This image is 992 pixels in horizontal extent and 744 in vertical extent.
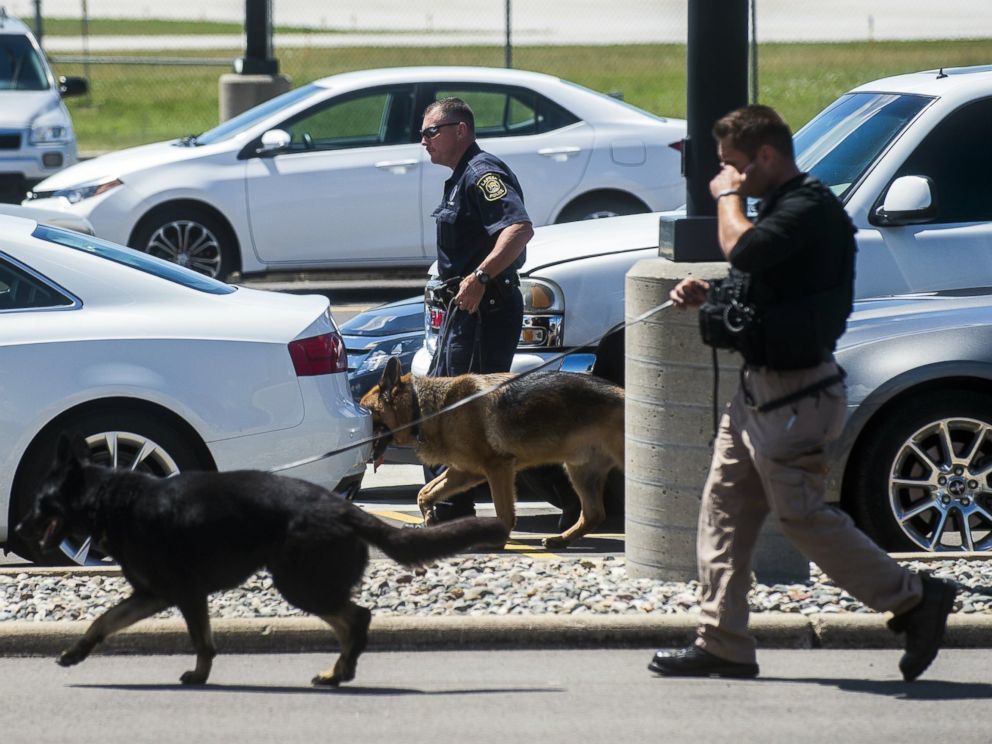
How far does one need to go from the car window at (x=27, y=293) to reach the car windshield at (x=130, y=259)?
238 mm

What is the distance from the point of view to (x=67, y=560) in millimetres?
6758

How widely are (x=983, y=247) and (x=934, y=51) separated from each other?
31.2 metres

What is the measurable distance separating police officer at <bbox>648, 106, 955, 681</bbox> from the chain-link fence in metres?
12.2

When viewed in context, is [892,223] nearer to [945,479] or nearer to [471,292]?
[945,479]

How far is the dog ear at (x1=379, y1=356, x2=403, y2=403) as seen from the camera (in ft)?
23.9

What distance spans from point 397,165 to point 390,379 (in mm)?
6761

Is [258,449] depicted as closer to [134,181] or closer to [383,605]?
[383,605]

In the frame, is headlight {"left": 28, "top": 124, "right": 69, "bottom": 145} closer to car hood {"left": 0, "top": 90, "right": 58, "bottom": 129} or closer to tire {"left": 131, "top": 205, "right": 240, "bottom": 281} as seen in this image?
car hood {"left": 0, "top": 90, "right": 58, "bottom": 129}

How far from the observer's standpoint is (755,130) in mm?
4863

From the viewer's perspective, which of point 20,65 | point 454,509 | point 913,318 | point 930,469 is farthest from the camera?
point 20,65

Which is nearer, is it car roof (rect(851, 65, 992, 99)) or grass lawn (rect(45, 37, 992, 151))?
car roof (rect(851, 65, 992, 99))

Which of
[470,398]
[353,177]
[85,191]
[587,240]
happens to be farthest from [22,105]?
[470,398]

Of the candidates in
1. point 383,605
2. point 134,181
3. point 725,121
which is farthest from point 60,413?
point 134,181

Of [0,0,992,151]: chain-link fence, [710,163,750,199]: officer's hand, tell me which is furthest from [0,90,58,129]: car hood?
[710,163,750,199]: officer's hand
